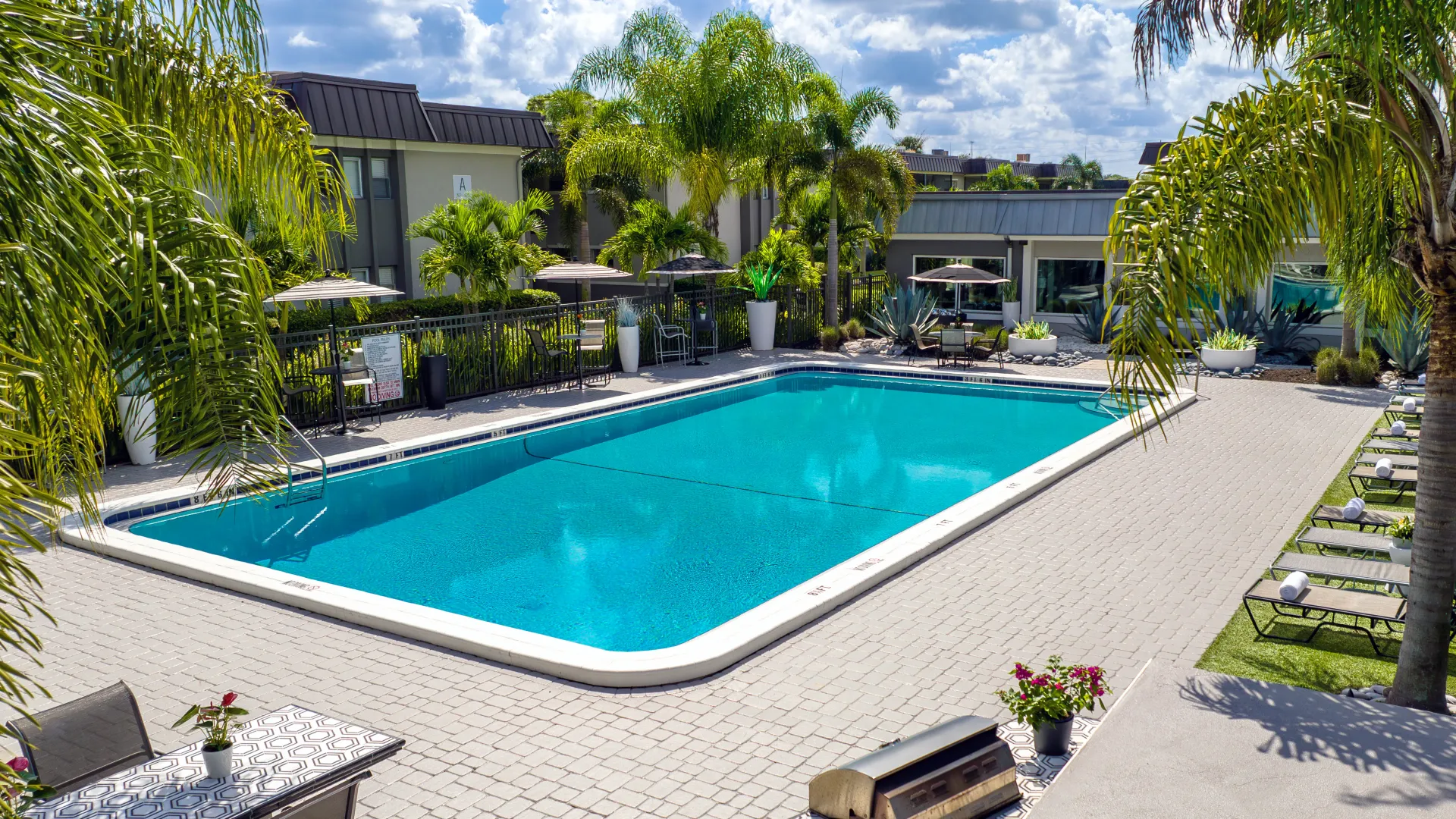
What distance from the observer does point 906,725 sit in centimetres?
675

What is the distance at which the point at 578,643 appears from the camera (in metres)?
8.86

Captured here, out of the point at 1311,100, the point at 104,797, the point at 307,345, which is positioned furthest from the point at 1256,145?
the point at 307,345

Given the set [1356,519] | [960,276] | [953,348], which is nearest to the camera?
[1356,519]

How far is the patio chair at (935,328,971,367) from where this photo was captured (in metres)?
22.2

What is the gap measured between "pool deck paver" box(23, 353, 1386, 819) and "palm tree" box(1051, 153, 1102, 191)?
59.0 metres

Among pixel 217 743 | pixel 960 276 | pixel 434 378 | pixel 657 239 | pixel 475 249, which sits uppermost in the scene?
pixel 657 239

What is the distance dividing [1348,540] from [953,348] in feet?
43.3

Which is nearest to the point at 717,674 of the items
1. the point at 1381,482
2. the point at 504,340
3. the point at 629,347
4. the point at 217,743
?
the point at 217,743

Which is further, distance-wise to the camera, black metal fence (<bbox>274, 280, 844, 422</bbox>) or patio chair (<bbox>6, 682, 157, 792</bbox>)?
black metal fence (<bbox>274, 280, 844, 422</bbox>)

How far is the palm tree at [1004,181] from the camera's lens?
62.2m

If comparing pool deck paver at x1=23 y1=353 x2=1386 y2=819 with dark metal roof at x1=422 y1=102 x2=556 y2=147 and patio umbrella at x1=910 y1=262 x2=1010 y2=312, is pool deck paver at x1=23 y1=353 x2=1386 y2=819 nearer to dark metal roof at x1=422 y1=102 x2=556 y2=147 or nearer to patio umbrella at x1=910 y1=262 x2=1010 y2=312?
patio umbrella at x1=910 y1=262 x2=1010 y2=312

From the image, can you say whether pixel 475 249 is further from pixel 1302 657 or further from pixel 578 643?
pixel 1302 657

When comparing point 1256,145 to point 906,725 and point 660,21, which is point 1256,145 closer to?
point 906,725

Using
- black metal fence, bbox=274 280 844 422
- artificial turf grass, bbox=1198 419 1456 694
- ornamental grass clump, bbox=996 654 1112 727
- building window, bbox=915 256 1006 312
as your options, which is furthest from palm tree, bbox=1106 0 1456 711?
building window, bbox=915 256 1006 312
